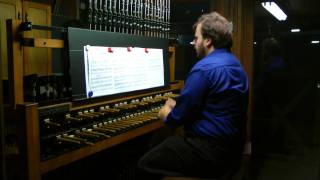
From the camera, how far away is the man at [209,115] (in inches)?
82.5

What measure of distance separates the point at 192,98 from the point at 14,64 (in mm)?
954

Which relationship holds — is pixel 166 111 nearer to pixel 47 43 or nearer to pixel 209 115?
pixel 209 115

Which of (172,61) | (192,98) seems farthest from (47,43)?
(172,61)

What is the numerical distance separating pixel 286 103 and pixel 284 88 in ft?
0.59

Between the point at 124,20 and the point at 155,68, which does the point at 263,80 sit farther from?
the point at 124,20

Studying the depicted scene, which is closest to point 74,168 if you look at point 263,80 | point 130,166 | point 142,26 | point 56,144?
point 130,166

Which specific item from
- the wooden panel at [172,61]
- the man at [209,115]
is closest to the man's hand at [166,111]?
the man at [209,115]

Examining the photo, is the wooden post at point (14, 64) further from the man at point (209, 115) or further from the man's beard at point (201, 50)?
the man's beard at point (201, 50)

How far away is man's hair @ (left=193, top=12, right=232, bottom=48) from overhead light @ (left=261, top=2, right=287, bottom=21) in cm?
174

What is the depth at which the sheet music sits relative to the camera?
2.48 metres

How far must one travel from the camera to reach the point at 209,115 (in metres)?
2.15

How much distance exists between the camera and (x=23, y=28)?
1.98 meters

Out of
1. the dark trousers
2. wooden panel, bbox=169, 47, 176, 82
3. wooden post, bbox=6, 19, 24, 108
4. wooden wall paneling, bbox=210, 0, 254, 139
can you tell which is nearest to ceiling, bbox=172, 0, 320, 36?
wooden wall paneling, bbox=210, 0, 254, 139

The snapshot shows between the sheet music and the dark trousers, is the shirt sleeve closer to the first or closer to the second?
the dark trousers
